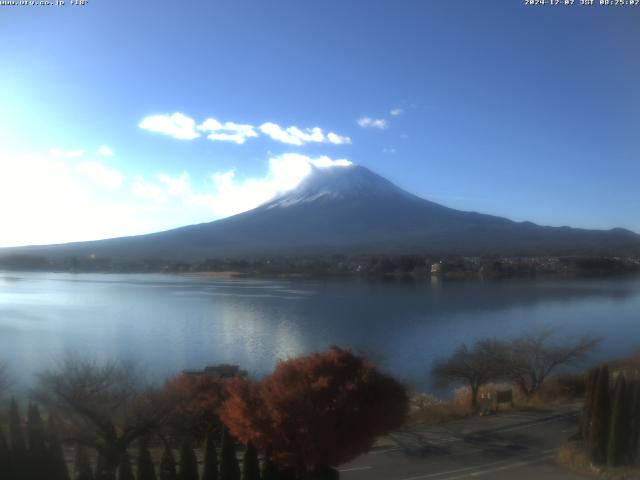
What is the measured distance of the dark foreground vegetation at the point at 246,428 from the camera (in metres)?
4.53

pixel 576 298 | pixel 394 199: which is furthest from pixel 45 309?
pixel 394 199

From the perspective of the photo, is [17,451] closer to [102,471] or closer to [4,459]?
[4,459]

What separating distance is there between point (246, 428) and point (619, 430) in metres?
3.31

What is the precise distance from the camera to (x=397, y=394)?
17.8 feet

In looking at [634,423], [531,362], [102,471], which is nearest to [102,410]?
[102,471]

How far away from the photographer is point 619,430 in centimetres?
557

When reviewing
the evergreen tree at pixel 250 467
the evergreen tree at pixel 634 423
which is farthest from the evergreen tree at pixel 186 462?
the evergreen tree at pixel 634 423

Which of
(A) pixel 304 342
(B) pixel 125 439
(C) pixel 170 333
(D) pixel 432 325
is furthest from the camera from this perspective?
(D) pixel 432 325

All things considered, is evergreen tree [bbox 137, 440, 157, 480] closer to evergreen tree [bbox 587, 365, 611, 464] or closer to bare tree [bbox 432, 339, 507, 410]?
evergreen tree [bbox 587, 365, 611, 464]

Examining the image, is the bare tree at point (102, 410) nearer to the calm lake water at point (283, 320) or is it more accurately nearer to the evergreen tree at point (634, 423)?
the evergreen tree at point (634, 423)

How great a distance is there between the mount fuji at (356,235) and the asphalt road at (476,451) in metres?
40.9

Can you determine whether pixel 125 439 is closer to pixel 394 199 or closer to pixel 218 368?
pixel 218 368

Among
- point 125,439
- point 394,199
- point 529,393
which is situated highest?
point 394,199

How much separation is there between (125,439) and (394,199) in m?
71.4
